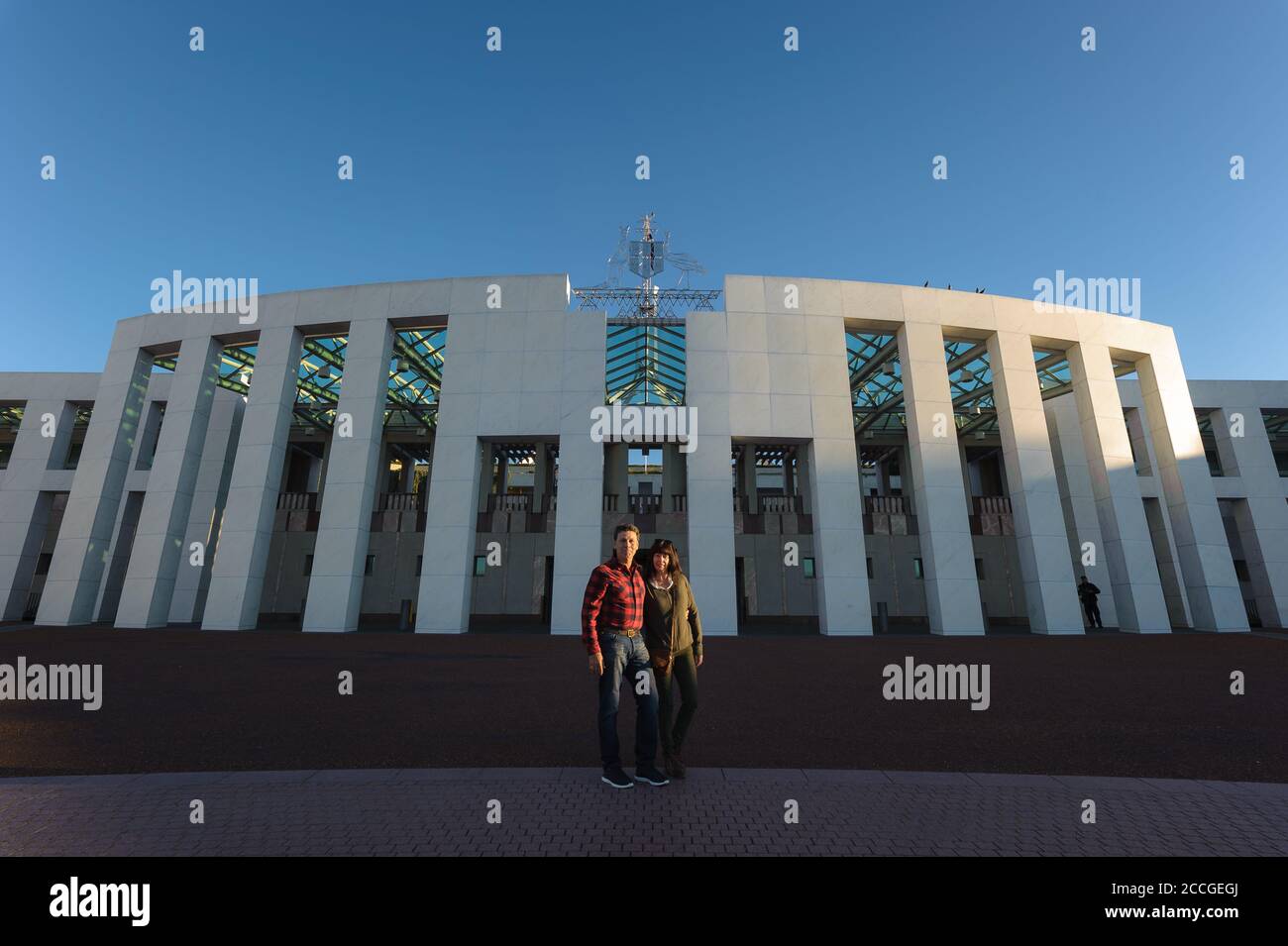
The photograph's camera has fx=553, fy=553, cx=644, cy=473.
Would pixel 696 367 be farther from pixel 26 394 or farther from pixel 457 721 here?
pixel 26 394

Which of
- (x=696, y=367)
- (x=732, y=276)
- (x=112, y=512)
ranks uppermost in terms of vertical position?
(x=732, y=276)

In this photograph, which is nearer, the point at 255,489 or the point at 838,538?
the point at 838,538

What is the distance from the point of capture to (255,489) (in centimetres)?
1978

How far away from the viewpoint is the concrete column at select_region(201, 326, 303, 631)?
1897 cm

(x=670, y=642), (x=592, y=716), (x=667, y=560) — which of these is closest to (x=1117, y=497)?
(x=592, y=716)

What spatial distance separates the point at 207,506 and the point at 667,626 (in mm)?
26668

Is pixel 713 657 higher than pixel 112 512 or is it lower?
lower

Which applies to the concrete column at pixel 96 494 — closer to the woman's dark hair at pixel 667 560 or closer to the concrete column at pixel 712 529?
the concrete column at pixel 712 529

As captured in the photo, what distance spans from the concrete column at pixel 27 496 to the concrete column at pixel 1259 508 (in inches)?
2099

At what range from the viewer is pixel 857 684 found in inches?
386

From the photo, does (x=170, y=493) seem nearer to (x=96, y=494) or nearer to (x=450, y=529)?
(x=96, y=494)

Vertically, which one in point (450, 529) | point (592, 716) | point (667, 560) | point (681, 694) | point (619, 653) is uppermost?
point (450, 529)
